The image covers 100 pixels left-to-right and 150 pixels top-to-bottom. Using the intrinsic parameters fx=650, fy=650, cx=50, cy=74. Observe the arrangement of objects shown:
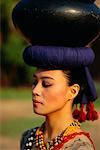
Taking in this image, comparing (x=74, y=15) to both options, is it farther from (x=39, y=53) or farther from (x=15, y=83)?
(x=15, y=83)

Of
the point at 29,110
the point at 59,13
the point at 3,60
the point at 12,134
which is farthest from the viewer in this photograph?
the point at 3,60

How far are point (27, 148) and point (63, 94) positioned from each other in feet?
1.40

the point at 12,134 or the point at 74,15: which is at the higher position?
the point at 74,15

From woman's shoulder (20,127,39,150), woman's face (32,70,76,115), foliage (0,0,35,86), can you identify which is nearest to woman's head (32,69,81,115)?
woman's face (32,70,76,115)

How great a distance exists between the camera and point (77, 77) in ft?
12.7

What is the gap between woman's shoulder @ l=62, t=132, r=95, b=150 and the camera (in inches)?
143

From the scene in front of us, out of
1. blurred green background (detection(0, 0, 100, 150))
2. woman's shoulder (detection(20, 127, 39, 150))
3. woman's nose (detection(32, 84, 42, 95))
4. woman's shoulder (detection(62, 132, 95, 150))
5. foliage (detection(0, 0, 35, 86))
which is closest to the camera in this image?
woman's shoulder (detection(62, 132, 95, 150))

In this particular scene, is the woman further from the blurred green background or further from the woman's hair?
the blurred green background

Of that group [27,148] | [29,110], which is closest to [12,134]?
[29,110]

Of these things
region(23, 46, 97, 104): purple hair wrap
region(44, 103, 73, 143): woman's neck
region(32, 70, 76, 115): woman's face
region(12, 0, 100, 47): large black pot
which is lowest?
region(44, 103, 73, 143): woman's neck

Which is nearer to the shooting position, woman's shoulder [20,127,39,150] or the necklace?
the necklace

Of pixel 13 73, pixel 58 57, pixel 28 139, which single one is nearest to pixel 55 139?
pixel 28 139

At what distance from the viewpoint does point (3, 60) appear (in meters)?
19.4

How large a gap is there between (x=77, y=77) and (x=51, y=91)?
208 mm
